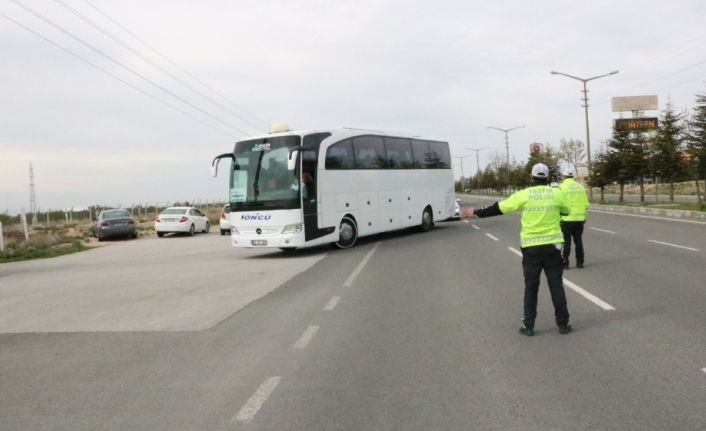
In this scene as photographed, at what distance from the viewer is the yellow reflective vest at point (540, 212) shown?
6.48m

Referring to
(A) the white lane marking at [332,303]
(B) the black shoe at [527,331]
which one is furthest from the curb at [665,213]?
(B) the black shoe at [527,331]

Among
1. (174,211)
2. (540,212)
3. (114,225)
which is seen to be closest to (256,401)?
(540,212)

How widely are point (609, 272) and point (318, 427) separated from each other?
26.7ft

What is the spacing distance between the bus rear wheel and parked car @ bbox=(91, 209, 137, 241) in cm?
1679

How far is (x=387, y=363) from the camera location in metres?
5.47

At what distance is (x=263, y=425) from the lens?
4.09 meters

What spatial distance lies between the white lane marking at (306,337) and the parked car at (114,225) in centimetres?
2602

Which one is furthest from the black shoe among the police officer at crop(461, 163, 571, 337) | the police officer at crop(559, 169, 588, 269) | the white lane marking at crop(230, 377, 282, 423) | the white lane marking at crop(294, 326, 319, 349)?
the police officer at crop(559, 169, 588, 269)

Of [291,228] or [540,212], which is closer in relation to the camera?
[540,212]

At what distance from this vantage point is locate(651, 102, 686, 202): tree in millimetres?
37594

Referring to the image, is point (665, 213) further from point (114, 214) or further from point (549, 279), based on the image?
point (114, 214)

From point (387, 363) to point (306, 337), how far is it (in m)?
1.43

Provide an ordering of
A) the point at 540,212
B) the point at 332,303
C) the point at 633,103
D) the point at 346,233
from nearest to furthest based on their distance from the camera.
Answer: the point at 540,212, the point at 332,303, the point at 346,233, the point at 633,103

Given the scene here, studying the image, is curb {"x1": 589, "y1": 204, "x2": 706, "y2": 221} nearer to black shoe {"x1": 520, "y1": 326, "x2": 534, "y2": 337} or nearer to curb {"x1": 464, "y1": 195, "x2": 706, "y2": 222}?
curb {"x1": 464, "y1": 195, "x2": 706, "y2": 222}
